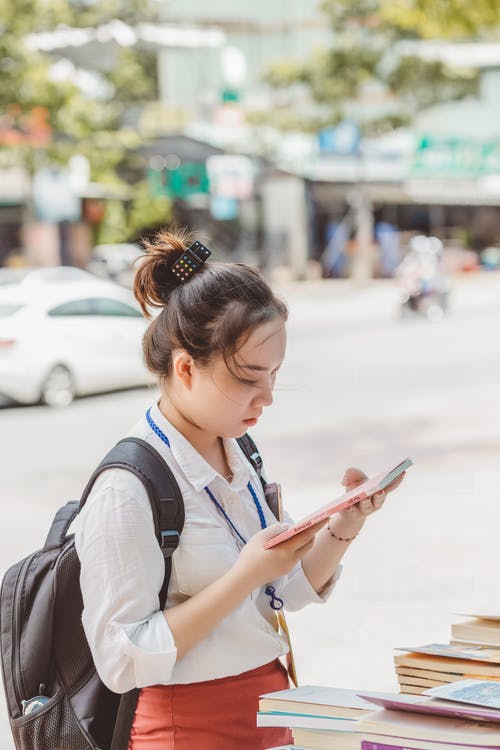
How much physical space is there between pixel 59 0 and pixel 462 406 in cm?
1454

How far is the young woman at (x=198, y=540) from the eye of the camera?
1460mm

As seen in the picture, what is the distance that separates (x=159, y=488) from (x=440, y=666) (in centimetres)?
43

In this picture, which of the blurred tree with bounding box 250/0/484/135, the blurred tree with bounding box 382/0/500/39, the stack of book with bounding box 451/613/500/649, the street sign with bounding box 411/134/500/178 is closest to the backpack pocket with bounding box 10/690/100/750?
the stack of book with bounding box 451/613/500/649

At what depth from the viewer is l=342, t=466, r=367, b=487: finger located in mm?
1705

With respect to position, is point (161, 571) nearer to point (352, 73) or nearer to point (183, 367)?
point (183, 367)

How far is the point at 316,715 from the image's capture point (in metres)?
1.40

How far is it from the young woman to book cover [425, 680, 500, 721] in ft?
0.80

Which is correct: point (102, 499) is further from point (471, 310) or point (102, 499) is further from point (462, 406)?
point (471, 310)

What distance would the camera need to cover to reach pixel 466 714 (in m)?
1.28

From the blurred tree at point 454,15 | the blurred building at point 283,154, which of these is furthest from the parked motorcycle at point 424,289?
the blurred tree at point 454,15

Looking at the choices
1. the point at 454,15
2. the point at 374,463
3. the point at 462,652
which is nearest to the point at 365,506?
the point at 462,652

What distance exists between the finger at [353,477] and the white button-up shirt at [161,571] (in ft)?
0.40

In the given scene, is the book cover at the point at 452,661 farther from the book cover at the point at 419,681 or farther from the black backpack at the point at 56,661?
the black backpack at the point at 56,661

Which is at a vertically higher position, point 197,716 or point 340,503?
point 340,503
